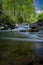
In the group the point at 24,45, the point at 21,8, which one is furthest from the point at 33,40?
the point at 21,8

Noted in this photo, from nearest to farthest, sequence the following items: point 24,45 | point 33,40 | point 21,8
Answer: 1. point 24,45
2. point 33,40
3. point 21,8

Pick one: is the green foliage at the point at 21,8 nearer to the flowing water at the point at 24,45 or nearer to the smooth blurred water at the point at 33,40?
the smooth blurred water at the point at 33,40

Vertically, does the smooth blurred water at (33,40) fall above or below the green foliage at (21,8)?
below

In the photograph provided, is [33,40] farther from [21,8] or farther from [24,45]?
[21,8]

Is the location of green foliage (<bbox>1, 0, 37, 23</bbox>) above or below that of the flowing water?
above

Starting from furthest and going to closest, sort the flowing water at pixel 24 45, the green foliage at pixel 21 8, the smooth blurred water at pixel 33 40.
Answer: the green foliage at pixel 21 8
the smooth blurred water at pixel 33 40
the flowing water at pixel 24 45

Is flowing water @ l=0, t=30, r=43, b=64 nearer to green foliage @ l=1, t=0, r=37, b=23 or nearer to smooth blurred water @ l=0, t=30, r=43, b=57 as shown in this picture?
smooth blurred water @ l=0, t=30, r=43, b=57

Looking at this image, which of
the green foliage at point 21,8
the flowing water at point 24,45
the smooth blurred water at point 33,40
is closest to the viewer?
the flowing water at point 24,45

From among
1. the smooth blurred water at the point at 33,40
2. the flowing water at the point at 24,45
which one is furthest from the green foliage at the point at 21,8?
the flowing water at the point at 24,45

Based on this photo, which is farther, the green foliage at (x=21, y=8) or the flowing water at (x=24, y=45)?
the green foliage at (x=21, y=8)

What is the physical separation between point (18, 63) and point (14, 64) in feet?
0.40

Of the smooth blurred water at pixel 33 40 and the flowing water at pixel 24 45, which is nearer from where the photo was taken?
the flowing water at pixel 24 45

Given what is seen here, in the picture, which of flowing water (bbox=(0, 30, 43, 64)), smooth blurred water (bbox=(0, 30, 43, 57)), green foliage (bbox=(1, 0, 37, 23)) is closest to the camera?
flowing water (bbox=(0, 30, 43, 64))

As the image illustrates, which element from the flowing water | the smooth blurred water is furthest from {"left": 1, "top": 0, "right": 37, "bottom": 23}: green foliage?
the flowing water
